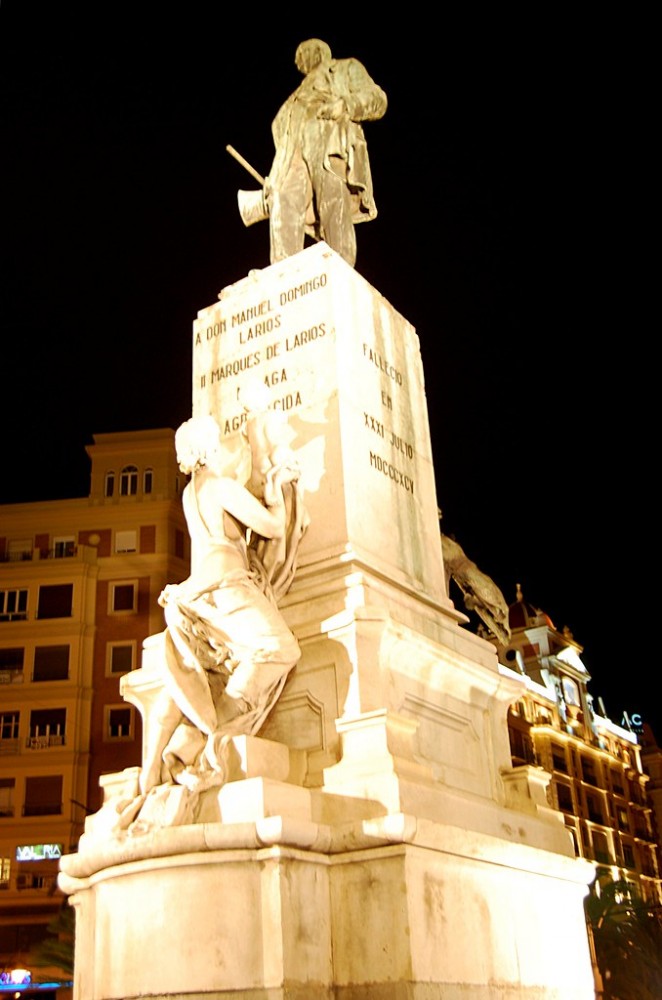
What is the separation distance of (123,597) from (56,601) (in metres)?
2.22

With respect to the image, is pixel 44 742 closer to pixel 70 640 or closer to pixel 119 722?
pixel 119 722

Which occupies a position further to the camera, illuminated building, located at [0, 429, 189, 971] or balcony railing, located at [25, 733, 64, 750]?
balcony railing, located at [25, 733, 64, 750]

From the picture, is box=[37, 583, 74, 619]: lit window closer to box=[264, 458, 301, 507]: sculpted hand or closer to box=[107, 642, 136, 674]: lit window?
box=[107, 642, 136, 674]: lit window

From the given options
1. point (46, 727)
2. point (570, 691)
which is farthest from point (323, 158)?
point (570, 691)

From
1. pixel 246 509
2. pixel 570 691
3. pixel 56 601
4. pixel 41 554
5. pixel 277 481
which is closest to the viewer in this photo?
pixel 246 509

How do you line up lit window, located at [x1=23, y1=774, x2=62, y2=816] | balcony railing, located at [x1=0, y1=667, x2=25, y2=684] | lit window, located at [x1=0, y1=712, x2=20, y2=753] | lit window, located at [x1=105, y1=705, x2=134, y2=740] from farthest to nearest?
1. balcony railing, located at [x1=0, y1=667, x2=25, y2=684]
2. lit window, located at [x1=0, y1=712, x2=20, y2=753]
3. lit window, located at [x1=105, y1=705, x2=134, y2=740]
4. lit window, located at [x1=23, y1=774, x2=62, y2=816]

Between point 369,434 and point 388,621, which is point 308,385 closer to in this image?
point 369,434

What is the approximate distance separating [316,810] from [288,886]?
676mm

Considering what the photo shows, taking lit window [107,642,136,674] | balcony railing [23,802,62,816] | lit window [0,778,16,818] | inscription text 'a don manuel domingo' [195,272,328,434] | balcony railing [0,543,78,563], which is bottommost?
inscription text 'a don manuel domingo' [195,272,328,434]

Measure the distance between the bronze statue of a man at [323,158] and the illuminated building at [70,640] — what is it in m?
25.3

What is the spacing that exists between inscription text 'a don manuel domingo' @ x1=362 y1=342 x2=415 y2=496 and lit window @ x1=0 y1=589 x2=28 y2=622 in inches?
1176

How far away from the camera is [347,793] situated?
6707mm

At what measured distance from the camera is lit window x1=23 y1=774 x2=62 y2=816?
33344mm

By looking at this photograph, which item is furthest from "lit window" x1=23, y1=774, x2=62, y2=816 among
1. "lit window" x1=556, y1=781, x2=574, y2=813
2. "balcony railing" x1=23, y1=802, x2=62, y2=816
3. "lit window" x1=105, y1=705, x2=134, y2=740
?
"lit window" x1=556, y1=781, x2=574, y2=813
